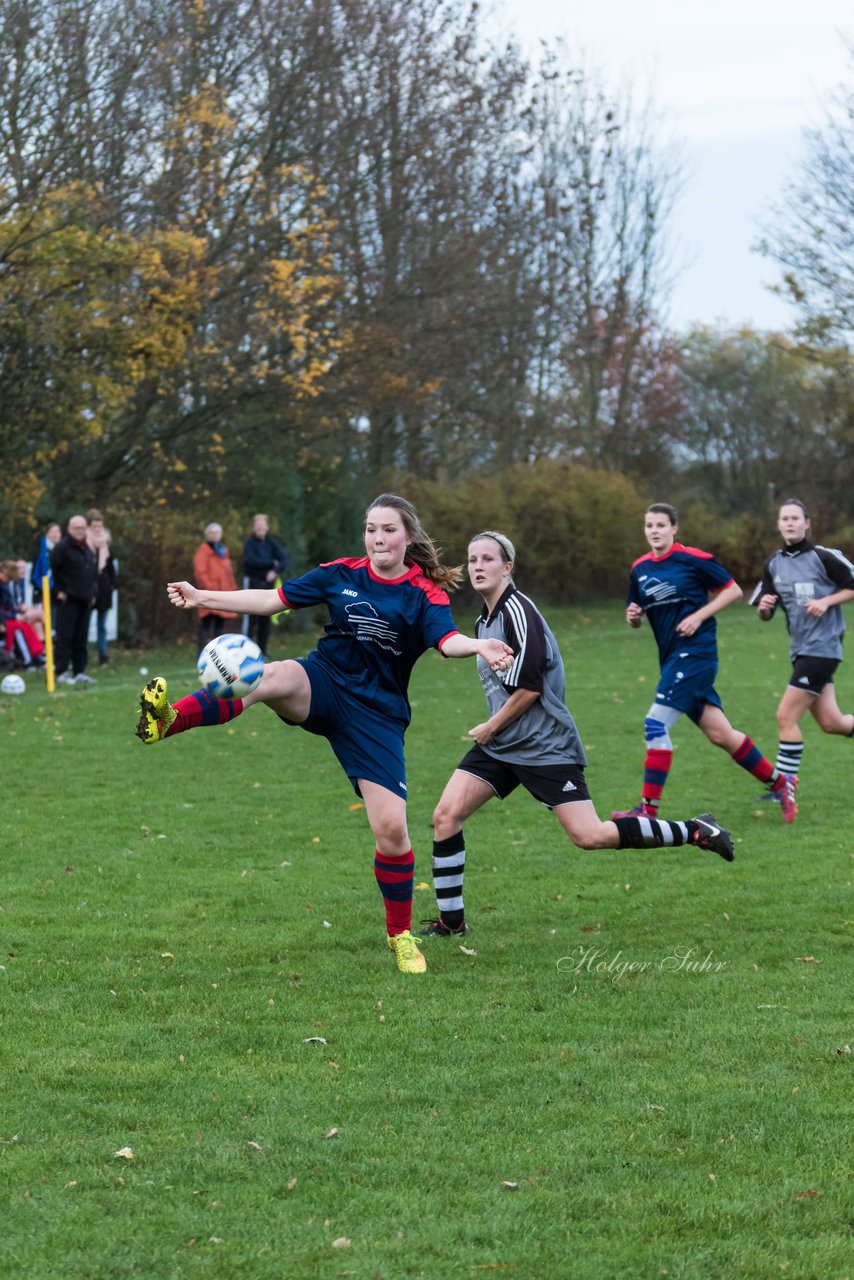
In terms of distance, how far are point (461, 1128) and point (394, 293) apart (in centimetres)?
2478

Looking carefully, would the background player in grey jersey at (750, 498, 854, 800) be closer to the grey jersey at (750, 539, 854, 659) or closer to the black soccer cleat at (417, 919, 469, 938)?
the grey jersey at (750, 539, 854, 659)

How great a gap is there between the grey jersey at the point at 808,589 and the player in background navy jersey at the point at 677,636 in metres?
0.58

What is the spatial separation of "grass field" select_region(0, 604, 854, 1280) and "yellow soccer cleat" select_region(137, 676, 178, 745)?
104 centimetres

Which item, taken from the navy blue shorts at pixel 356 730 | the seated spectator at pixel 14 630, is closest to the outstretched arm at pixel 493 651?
the navy blue shorts at pixel 356 730

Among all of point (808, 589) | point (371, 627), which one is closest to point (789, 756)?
point (808, 589)

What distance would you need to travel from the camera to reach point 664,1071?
4.99 meters

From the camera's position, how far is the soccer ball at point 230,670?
19.1 feet

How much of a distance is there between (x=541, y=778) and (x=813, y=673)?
166 inches

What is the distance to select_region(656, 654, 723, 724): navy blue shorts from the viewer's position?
9695mm

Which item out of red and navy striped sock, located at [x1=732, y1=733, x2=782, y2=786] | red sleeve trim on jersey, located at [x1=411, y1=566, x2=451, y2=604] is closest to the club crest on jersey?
red sleeve trim on jersey, located at [x1=411, y1=566, x2=451, y2=604]

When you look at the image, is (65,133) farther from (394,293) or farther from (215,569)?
(394,293)

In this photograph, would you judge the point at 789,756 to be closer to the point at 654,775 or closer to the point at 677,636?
the point at 654,775

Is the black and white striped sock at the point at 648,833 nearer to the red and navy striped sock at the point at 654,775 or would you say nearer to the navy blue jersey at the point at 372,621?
the navy blue jersey at the point at 372,621

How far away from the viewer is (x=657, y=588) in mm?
9844
